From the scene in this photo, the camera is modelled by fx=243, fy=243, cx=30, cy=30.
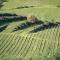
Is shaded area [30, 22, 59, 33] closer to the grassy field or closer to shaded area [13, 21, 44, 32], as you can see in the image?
the grassy field

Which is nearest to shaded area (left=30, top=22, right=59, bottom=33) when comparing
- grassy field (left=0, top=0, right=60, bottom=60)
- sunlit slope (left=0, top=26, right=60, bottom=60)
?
grassy field (left=0, top=0, right=60, bottom=60)

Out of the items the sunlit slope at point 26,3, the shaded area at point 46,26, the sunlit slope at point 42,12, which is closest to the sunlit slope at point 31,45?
the shaded area at point 46,26

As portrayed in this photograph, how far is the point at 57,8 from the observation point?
10148 millimetres

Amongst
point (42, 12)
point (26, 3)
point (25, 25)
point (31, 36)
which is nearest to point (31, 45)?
point (31, 36)

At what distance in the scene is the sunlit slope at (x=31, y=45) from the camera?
5521 millimetres

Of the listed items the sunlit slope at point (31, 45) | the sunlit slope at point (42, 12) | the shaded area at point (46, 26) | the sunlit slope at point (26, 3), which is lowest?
the sunlit slope at point (26, 3)

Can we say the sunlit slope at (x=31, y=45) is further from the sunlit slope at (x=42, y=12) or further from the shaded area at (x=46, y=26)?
the sunlit slope at (x=42, y=12)

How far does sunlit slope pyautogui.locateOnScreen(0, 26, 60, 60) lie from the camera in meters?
5.52

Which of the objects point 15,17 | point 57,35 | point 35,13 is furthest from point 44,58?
point 35,13

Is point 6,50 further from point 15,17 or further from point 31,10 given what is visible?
point 31,10

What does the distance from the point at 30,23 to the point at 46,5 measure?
3.01m

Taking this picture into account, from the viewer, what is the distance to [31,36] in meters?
6.74

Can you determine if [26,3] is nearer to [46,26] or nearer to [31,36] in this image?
[46,26]

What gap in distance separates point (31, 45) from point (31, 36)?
19.8 inches
